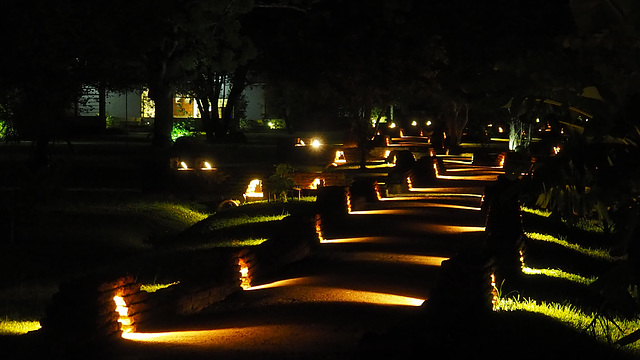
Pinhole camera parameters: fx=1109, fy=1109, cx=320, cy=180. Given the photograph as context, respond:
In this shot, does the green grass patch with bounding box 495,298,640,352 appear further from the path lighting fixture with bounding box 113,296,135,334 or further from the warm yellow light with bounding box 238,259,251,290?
the path lighting fixture with bounding box 113,296,135,334

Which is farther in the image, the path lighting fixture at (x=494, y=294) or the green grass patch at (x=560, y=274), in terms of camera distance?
the green grass patch at (x=560, y=274)

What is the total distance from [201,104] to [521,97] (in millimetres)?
54243

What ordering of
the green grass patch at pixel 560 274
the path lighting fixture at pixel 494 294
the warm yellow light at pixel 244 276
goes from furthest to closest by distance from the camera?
1. the green grass patch at pixel 560 274
2. the warm yellow light at pixel 244 276
3. the path lighting fixture at pixel 494 294

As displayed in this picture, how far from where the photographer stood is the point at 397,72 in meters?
35.8

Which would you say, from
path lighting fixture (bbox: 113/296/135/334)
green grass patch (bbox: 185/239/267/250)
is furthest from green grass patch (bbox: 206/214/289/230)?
path lighting fixture (bbox: 113/296/135/334)

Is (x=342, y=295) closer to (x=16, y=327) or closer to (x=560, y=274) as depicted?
(x=16, y=327)

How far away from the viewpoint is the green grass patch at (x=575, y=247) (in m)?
19.3

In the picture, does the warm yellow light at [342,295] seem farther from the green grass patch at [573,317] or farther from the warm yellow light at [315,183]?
the warm yellow light at [315,183]

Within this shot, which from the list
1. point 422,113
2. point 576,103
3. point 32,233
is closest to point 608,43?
point 576,103

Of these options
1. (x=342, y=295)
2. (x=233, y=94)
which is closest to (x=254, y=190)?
(x=342, y=295)

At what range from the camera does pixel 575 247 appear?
19.8 metres

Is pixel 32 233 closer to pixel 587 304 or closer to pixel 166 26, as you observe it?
pixel 587 304

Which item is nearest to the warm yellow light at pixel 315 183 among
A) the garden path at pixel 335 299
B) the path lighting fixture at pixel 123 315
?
the garden path at pixel 335 299

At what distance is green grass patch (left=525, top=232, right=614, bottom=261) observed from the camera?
63.4 ft
